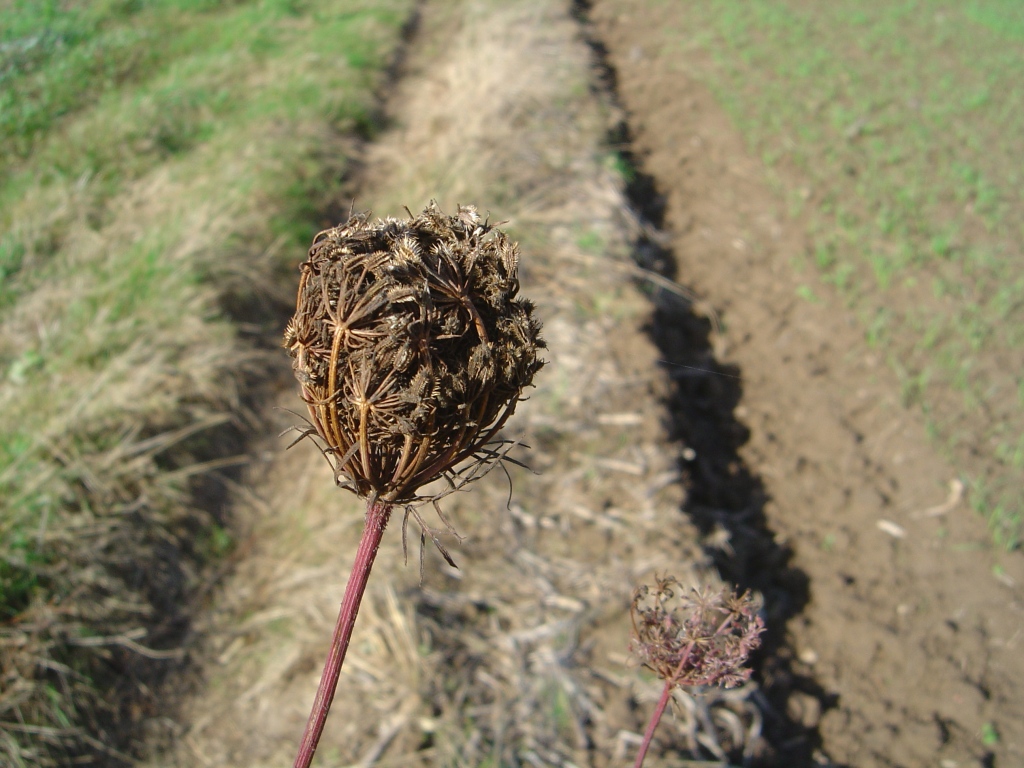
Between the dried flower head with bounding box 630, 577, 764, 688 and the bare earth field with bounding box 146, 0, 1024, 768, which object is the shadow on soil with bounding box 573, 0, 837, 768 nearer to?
the bare earth field with bounding box 146, 0, 1024, 768

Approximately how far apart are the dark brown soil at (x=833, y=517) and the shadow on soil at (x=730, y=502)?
0.01 meters

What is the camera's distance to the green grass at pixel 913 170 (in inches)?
237

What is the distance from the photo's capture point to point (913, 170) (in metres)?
8.20

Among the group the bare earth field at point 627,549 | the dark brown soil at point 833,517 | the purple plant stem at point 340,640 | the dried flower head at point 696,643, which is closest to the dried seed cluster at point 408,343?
the purple plant stem at point 340,640

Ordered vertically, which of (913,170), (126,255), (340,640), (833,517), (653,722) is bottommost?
(833,517)

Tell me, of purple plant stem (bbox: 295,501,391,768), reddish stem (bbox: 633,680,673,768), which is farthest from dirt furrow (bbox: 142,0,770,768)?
purple plant stem (bbox: 295,501,391,768)

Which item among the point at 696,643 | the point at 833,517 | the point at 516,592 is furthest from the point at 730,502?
the point at 696,643

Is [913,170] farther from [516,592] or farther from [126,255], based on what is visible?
[126,255]

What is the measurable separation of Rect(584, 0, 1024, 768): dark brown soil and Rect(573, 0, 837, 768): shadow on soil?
0.01m

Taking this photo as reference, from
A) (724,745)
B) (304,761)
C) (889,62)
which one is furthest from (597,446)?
(889,62)

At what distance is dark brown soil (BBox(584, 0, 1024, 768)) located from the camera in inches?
166

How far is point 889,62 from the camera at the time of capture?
34.6ft

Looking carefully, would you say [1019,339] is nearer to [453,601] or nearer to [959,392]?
[959,392]

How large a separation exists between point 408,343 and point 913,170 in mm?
8521
